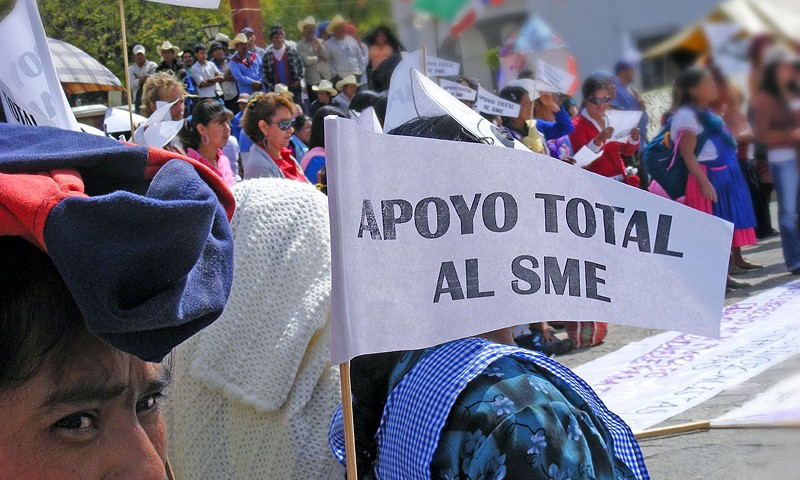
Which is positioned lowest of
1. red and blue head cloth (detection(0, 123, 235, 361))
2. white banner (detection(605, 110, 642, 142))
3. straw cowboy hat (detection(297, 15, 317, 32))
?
white banner (detection(605, 110, 642, 142))

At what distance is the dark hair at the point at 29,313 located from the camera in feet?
3.76

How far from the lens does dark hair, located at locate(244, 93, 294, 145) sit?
18.6 feet

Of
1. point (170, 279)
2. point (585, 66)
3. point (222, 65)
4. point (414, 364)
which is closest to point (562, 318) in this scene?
point (414, 364)

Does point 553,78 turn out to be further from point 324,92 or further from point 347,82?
point 324,92

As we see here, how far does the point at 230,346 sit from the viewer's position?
7.15 feet

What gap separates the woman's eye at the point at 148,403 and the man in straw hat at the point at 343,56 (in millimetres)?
7566

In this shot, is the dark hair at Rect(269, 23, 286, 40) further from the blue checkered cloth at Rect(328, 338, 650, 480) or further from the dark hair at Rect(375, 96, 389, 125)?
the blue checkered cloth at Rect(328, 338, 650, 480)

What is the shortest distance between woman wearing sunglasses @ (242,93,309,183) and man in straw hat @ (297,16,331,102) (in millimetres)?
4344

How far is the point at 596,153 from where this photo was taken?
6.39 m

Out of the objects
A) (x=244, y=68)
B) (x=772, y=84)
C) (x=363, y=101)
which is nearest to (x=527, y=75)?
(x=363, y=101)

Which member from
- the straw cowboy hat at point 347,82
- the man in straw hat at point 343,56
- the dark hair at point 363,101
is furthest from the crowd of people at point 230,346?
the straw cowboy hat at point 347,82

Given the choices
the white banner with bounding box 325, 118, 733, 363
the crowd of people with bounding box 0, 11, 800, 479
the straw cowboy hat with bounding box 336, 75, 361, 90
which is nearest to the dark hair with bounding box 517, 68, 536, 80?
the straw cowboy hat with bounding box 336, 75, 361, 90

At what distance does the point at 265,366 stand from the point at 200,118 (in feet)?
12.7

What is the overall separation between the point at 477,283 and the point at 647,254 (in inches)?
13.2
